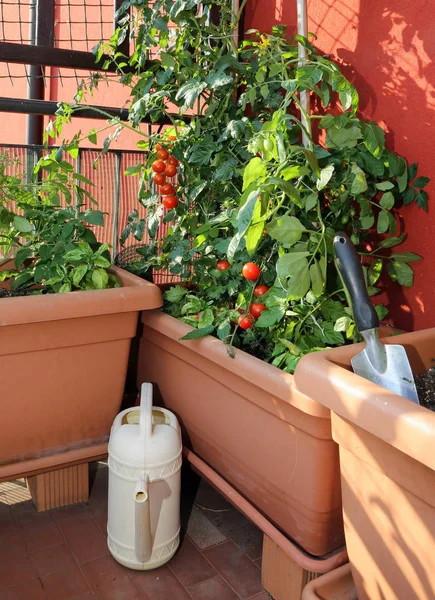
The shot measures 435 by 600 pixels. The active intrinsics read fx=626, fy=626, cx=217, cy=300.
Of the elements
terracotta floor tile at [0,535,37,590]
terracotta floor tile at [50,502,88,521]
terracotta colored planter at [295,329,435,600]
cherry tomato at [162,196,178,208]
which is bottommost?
terracotta floor tile at [50,502,88,521]

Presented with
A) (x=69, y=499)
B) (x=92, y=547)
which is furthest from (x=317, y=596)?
(x=69, y=499)

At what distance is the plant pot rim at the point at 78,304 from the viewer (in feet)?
5.12

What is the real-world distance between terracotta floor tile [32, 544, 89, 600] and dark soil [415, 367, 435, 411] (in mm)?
904

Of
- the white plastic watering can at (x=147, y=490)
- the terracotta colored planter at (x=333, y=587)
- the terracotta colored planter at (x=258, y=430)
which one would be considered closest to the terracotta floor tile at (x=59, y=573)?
the white plastic watering can at (x=147, y=490)

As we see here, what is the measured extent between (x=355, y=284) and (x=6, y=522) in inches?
46.0

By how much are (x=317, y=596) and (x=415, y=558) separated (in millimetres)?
336

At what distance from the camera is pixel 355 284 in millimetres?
1267

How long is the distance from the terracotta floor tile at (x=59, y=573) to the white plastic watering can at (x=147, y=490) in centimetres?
11

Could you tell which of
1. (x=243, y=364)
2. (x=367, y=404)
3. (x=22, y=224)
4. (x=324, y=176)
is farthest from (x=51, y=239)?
(x=367, y=404)

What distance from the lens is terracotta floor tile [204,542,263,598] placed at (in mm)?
1522

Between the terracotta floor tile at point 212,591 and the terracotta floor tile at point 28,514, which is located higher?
the terracotta floor tile at point 212,591

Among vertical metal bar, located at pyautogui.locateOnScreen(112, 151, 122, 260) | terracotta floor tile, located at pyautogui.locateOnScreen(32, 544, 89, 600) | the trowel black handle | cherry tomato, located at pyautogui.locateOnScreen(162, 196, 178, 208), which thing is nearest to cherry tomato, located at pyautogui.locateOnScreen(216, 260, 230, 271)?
cherry tomato, located at pyautogui.locateOnScreen(162, 196, 178, 208)

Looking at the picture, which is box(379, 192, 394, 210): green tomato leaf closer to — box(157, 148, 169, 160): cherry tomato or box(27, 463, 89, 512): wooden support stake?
box(157, 148, 169, 160): cherry tomato

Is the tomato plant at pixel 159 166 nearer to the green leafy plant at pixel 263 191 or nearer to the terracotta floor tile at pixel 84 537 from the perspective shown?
the green leafy plant at pixel 263 191
